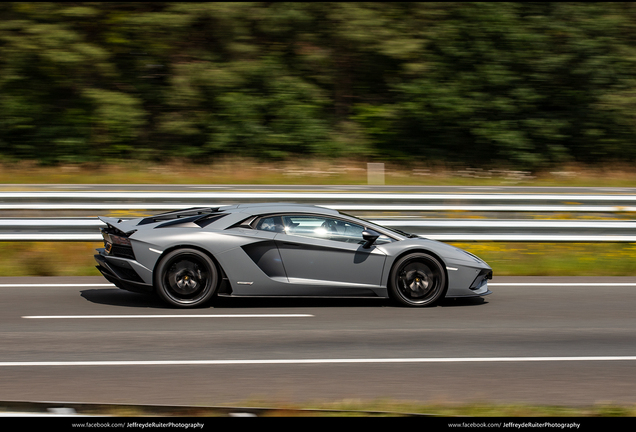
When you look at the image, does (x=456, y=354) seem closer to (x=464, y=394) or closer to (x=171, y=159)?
(x=464, y=394)

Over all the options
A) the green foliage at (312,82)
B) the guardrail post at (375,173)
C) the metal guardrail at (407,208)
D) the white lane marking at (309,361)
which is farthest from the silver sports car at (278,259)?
the green foliage at (312,82)

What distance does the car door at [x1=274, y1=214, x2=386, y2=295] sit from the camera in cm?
759

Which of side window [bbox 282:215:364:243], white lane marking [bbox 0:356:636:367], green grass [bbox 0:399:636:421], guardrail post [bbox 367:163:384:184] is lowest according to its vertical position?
green grass [bbox 0:399:636:421]

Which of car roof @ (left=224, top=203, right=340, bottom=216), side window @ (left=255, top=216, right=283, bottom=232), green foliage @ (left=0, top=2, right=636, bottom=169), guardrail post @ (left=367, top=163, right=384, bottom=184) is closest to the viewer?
side window @ (left=255, top=216, right=283, bottom=232)

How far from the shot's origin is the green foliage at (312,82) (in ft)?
75.0

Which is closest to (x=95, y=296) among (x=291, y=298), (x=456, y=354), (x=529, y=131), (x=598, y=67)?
(x=291, y=298)

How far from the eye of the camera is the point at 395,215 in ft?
37.2

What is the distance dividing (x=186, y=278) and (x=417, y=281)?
8.21ft

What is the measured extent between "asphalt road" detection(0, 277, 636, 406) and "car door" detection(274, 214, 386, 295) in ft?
1.11

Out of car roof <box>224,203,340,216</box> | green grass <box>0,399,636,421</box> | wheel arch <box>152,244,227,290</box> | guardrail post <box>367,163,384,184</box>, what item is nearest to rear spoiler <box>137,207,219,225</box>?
car roof <box>224,203,340,216</box>

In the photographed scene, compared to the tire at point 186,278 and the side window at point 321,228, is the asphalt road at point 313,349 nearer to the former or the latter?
the tire at point 186,278

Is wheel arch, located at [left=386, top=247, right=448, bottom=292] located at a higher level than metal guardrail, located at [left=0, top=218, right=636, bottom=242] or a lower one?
lower

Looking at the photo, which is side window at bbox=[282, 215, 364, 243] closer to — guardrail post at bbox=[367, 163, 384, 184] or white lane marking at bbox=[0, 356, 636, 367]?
white lane marking at bbox=[0, 356, 636, 367]

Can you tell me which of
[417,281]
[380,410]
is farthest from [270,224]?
[380,410]
